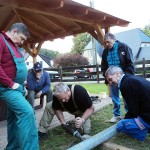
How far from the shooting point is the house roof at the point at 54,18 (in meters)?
4.72

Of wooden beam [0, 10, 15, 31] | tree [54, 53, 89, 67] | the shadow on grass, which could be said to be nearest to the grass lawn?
the shadow on grass

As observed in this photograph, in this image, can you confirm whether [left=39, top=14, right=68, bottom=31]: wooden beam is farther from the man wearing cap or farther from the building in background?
the building in background

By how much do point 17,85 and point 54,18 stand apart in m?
4.76

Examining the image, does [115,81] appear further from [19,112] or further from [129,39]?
[129,39]

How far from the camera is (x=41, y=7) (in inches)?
192

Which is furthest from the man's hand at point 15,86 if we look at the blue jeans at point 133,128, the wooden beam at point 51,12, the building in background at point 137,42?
the building in background at point 137,42

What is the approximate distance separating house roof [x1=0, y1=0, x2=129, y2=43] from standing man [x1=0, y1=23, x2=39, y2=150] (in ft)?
5.99

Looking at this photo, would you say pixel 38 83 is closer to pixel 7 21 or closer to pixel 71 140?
pixel 71 140

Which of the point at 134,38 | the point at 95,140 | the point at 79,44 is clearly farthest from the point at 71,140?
the point at 79,44

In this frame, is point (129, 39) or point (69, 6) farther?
point (129, 39)

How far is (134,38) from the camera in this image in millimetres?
41719

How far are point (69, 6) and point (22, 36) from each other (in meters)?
2.78

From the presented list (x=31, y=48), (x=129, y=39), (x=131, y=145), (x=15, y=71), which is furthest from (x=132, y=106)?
(x=129, y=39)

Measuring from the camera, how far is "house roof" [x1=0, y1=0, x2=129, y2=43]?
4.72 metres
